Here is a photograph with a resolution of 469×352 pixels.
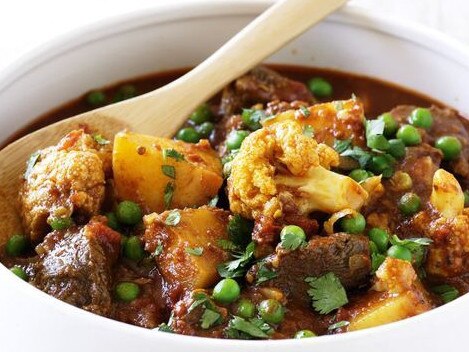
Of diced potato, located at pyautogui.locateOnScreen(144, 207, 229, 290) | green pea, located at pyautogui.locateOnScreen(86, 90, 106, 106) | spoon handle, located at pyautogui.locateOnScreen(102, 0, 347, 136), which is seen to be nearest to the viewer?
diced potato, located at pyautogui.locateOnScreen(144, 207, 229, 290)

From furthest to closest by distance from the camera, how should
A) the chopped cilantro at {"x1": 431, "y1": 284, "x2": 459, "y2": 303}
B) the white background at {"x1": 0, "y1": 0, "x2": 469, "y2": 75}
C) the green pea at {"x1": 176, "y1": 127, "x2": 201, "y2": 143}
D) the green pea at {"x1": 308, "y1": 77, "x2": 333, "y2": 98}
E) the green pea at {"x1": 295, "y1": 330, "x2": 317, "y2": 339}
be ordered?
the white background at {"x1": 0, "y1": 0, "x2": 469, "y2": 75} < the green pea at {"x1": 308, "y1": 77, "x2": 333, "y2": 98} < the green pea at {"x1": 176, "y1": 127, "x2": 201, "y2": 143} < the chopped cilantro at {"x1": 431, "y1": 284, "x2": 459, "y2": 303} < the green pea at {"x1": 295, "y1": 330, "x2": 317, "y2": 339}

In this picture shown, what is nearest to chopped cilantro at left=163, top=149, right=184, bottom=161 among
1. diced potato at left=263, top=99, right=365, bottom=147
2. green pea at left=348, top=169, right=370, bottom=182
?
diced potato at left=263, top=99, right=365, bottom=147

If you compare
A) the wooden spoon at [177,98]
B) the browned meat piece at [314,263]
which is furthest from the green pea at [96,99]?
the browned meat piece at [314,263]

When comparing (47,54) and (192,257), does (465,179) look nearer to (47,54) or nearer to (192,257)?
(192,257)

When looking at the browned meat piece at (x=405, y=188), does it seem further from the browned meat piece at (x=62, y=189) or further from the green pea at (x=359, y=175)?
the browned meat piece at (x=62, y=189)

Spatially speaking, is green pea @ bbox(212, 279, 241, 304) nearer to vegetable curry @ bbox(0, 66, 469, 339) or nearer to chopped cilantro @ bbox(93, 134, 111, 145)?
vegetable curry @ bbox(0, 66, 469, 339)

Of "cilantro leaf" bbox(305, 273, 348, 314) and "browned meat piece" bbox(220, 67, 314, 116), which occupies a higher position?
"browned meat piece" bbox(220, 67, 314, 116)
